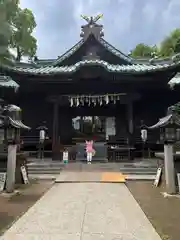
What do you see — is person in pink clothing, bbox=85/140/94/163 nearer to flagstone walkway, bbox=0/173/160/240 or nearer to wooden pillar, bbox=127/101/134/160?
wooden pillar, bbox=127/101/134/160

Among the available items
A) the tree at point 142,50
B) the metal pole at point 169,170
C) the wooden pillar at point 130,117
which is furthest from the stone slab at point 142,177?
the tree at point 142,50

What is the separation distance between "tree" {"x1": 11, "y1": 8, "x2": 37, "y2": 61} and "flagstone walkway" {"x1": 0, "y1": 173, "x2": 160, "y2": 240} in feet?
76.6

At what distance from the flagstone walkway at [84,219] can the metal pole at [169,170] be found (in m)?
1.38

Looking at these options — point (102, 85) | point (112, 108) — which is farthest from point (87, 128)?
point (102, 85)

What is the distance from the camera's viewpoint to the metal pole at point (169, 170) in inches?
314

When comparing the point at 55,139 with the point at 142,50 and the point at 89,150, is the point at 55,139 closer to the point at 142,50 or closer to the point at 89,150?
the point at 89,150

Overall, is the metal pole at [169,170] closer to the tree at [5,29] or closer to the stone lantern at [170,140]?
the stone lantern at [170,140]

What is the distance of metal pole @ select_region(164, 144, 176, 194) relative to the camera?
7969 mm

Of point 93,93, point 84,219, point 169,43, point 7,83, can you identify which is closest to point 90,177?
point 84,219

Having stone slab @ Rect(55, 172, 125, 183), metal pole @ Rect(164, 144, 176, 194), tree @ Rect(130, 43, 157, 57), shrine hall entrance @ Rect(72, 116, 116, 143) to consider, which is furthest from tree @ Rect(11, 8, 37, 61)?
metal pole @ Rect(164, 144, 176, 194)

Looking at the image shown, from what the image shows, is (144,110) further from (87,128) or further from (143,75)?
(87,128)

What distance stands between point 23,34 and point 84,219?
26.0 metres

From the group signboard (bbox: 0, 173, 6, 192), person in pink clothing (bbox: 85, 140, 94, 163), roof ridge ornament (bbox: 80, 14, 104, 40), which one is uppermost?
roof ridge ornament (bbox: 80, 14, 104, 40)

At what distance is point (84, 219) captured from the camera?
5273 mm
